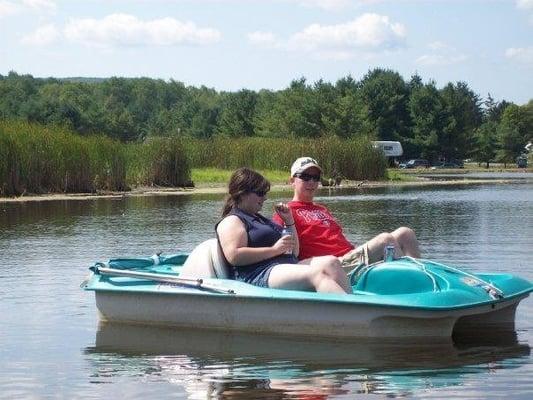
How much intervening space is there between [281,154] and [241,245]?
42129mm

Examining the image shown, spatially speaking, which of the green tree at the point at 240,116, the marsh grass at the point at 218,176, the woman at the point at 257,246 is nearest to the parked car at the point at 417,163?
the green tree at the point at 240,116

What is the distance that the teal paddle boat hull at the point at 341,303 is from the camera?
378 inches

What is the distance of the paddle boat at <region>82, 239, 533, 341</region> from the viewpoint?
9.61 metres

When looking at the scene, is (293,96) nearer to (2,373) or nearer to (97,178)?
(97,178)

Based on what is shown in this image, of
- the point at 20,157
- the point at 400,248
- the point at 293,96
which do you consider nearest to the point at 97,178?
the point at 20,157

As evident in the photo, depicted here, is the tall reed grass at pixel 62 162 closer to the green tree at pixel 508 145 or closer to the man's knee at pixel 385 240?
the man's knee at pixel 385 240

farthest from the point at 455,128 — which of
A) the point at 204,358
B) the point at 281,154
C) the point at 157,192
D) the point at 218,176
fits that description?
the point at 204,358

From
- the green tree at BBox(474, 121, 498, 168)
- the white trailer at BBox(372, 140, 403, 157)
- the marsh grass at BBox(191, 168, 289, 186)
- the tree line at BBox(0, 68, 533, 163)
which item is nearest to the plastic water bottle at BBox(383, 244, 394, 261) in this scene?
the marsh grass at BBox(191, 168, 289, 186)

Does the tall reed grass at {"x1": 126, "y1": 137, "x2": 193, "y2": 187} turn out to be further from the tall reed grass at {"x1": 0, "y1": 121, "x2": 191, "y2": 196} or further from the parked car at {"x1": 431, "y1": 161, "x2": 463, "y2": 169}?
the parked car at {"x1": 431, "y1": 161, "x2": 463, "y2": 169}

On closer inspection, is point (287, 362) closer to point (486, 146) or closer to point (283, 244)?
point (283, 244)

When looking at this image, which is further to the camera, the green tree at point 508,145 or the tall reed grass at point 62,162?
the green tree at point 508,145

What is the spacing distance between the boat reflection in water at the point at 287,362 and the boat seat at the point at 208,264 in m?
0.51

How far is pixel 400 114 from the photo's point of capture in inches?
3903

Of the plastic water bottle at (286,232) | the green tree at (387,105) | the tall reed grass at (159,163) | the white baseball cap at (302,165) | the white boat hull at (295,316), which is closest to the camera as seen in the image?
the white boat hull at (295,316)
